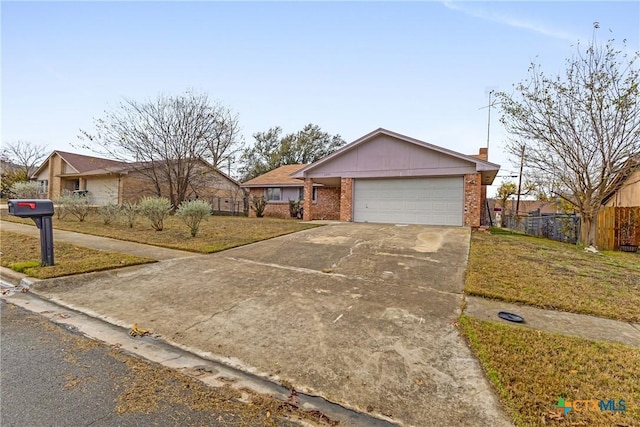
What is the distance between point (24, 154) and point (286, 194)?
128 feet

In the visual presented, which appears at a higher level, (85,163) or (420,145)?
(85,163)

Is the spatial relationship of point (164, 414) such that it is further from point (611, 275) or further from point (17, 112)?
point (17, 112)

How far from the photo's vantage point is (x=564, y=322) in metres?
3.88

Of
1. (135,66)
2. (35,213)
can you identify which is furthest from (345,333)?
(135,66)

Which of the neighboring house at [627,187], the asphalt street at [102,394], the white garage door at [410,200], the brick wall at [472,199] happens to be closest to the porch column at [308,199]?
the white garage door at [410,200]

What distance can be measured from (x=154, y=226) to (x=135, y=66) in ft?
20.8

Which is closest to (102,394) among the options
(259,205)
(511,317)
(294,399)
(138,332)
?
(138,332)

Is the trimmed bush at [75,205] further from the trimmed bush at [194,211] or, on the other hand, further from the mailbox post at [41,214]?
the mailbox post at [41,214]

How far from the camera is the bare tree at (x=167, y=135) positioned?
1770 centimetres

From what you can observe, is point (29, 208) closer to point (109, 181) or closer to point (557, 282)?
point (557, 282)

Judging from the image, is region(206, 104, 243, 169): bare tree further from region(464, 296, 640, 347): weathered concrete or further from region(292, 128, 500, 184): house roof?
region(464, 296, 640, 347): weathered concrete

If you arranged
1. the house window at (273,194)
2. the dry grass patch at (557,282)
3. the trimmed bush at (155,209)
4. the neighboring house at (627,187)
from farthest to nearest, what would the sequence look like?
the house window at (273,194)
the neighboring house at (627,187)
the trimmed bush at (155,209)
the dry grass patch at (557,282)

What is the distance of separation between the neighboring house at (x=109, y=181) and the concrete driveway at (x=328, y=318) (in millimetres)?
17151

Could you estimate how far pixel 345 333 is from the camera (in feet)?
11.3
